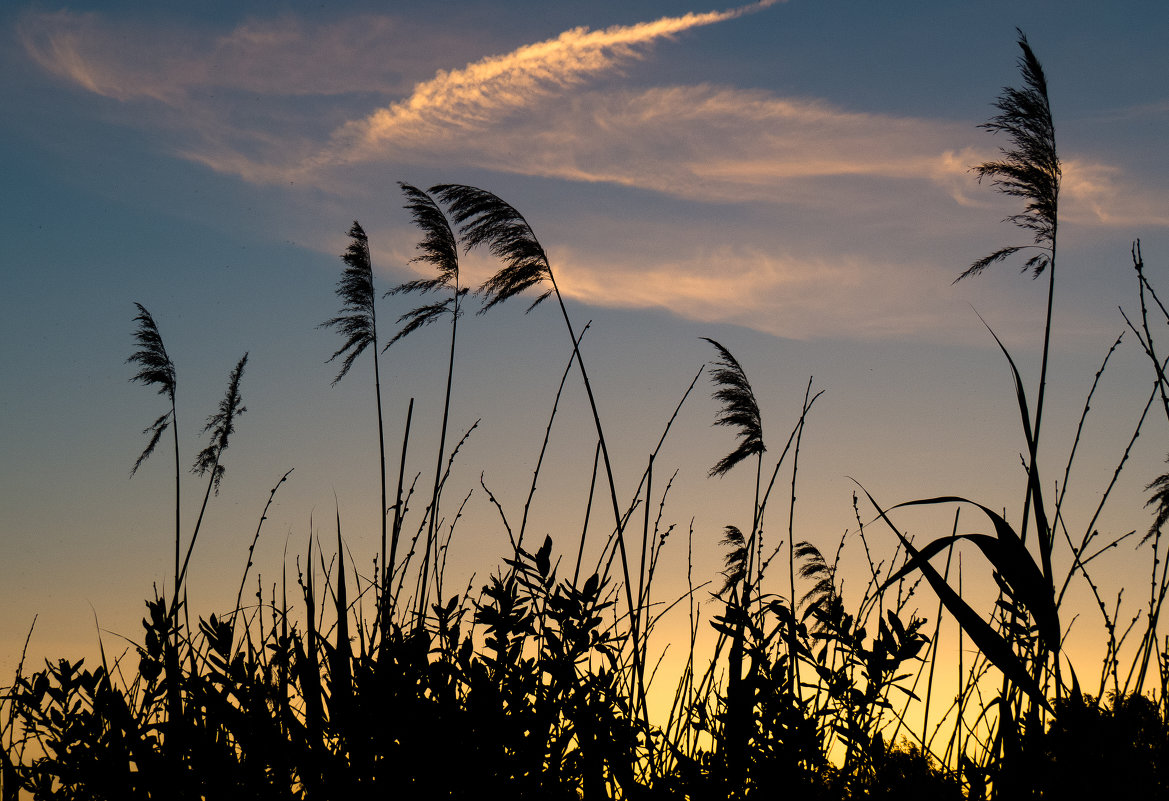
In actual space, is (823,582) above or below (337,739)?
above

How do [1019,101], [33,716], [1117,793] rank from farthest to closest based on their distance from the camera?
[1019,101] < [33,716] < [1117,793]

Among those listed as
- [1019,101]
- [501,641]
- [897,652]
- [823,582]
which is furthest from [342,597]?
[1019,101]

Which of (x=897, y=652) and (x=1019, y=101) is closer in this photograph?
(x=897, y=652)

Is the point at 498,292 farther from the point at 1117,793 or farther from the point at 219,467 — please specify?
the point at 1117,793

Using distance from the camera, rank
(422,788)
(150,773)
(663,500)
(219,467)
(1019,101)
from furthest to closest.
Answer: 1. (219,467)
2. (1019,101)
3. (663,500)
4. (150,773)
5. (422,788)

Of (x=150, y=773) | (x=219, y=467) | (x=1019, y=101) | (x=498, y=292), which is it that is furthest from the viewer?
(x=219, y=467)

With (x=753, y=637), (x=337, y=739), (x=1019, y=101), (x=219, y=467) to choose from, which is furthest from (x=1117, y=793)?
(x=219, y=467)

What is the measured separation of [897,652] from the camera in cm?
172

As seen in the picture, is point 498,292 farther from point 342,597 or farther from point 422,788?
point 422,788

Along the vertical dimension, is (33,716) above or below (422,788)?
above

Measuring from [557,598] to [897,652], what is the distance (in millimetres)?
679

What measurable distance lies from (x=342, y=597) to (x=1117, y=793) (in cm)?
151

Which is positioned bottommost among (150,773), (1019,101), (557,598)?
(150,773)

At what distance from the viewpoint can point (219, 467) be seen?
412 centimetres
